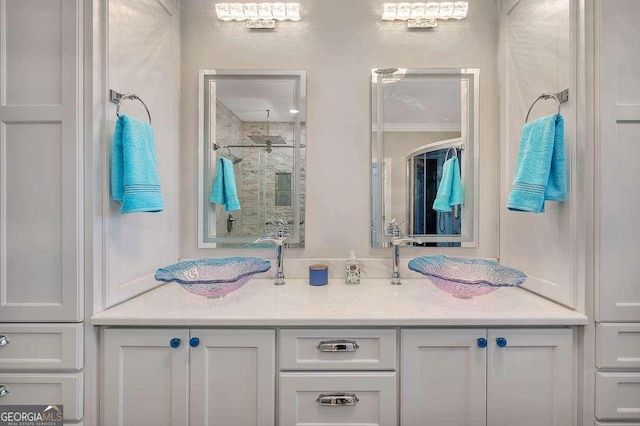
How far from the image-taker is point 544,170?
1043 millimetres

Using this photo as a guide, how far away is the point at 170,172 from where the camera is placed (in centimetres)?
143

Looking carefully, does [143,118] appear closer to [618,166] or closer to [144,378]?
[144,378]

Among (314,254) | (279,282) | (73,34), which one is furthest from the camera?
(314,254)

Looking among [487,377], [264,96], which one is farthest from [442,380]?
[264,96]

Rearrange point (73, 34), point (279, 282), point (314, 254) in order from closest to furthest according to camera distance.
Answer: point (73, 34), point (279, 282), point (314, 254)

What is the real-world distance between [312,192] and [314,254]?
0.33 meters

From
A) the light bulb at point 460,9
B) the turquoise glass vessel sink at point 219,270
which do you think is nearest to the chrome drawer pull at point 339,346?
the turquoise glass vessel sink at point 219,270

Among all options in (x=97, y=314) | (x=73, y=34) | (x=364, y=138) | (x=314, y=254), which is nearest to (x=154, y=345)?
(x=97, y=314)

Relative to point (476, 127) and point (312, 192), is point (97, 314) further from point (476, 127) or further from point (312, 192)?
point (476, 127)

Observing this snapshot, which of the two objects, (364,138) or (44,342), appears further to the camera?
(364,138)

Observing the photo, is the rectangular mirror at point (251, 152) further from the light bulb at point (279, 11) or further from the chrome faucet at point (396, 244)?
the chrome faucet at point (396, 244)

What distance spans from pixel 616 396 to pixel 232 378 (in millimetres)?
1331

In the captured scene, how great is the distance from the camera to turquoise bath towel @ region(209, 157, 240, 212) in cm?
149

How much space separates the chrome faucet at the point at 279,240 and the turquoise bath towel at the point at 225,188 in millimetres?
230
